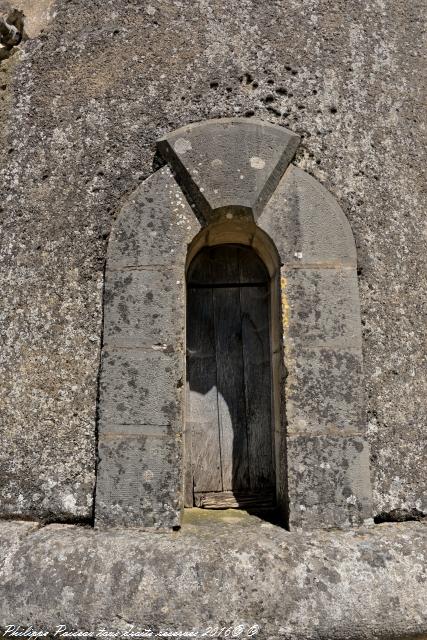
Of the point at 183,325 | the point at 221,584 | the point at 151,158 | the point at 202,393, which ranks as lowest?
the point at 221,584

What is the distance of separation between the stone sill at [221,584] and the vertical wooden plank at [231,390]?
57 centimetres

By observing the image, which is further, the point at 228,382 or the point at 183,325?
the point at 228,382

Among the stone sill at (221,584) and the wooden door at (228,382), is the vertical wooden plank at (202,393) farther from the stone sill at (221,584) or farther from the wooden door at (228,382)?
the stone sill at (221,584)

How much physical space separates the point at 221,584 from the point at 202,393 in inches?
39.4

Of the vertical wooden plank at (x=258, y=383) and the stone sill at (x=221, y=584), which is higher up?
the vertical wooden plank at (x=258, y=383)

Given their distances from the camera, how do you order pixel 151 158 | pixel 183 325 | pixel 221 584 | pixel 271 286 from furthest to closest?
pixel 271 286 → pixel 151 158 → pixel 183 325 → pixel 221 584

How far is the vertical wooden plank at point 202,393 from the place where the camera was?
2.79 meters

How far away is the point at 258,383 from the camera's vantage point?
113 inches

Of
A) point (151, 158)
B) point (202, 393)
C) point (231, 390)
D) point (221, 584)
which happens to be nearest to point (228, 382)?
point (231, 390)

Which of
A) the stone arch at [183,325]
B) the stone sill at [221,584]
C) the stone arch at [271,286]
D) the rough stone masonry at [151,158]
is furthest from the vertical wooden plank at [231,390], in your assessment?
the rough stone masonry at [151,158]

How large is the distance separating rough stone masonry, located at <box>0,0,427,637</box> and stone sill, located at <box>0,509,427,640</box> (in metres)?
0.21

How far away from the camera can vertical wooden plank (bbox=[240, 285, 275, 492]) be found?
280cm

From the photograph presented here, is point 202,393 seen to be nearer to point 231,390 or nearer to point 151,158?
point 231,390

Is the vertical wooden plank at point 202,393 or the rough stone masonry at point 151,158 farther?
the vertical wooden plank at point 202,393
